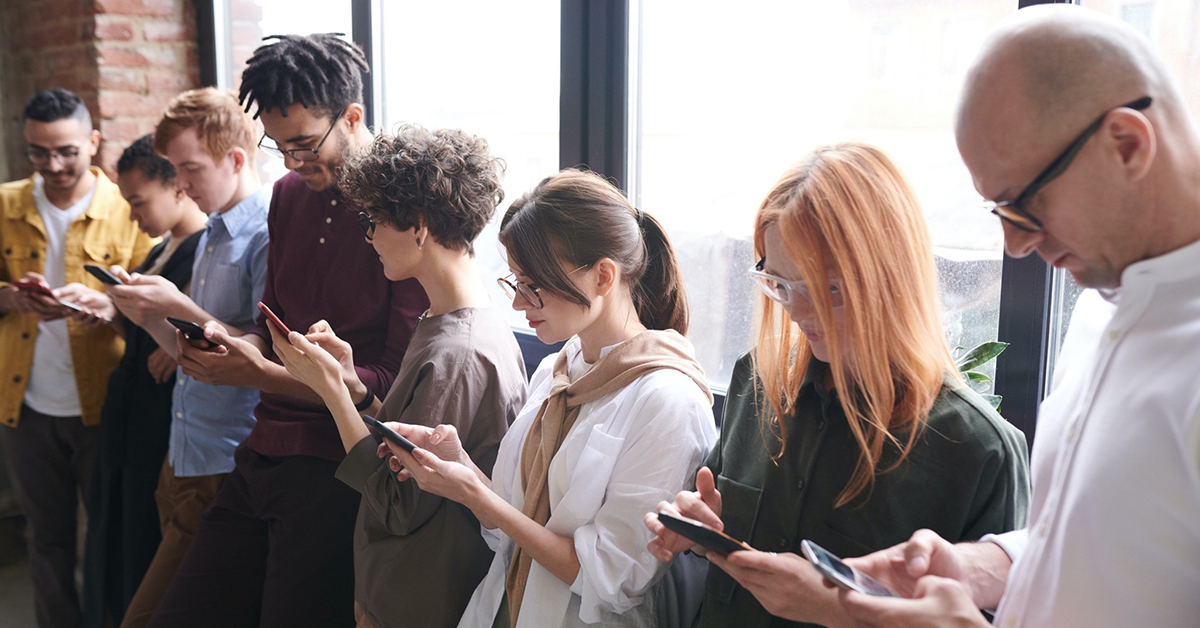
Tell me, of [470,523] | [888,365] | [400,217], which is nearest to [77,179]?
[400,217]

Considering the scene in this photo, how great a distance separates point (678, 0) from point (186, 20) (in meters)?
2.63

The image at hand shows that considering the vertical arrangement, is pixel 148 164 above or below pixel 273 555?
above

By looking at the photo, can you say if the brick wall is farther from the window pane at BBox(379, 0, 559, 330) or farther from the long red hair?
the long red hair

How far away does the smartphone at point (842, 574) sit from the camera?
1021mm

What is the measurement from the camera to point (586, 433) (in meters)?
1.65

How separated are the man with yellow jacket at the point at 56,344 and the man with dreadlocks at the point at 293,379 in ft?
3.92

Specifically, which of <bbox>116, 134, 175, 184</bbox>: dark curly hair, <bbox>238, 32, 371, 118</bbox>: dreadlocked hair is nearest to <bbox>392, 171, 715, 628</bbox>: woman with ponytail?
<bbox>238, 32, 371, 118</bbox>: dreadlocked hair

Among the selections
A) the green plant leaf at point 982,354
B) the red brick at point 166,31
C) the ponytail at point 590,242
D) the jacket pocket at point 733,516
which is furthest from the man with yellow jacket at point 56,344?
the green plant leaf at point 982,354

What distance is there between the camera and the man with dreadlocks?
2.21 m

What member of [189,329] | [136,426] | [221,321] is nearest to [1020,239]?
[189,329]

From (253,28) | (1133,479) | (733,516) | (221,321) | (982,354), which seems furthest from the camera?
(253,28)

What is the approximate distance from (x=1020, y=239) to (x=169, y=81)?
3797mm

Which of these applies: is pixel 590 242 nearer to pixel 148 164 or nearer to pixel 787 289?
pixel 787 289

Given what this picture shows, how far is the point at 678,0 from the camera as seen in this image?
7.51 ft
